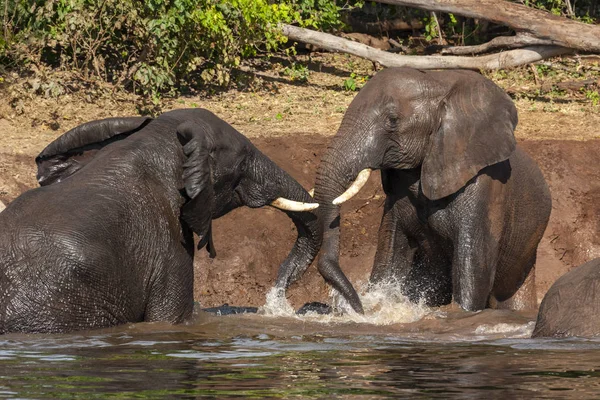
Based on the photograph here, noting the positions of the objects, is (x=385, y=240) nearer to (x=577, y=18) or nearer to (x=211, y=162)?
(x=211, y=162)

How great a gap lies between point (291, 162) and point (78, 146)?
4.68m

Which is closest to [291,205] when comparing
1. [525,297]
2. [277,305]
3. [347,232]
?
[277,305]

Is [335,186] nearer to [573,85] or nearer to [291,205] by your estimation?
[291,205]

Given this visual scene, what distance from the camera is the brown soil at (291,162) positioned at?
1287cm

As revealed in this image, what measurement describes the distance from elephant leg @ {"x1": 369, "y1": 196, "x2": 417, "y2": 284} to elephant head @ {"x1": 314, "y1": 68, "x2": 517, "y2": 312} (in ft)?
1.66

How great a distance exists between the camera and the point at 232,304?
12656mm

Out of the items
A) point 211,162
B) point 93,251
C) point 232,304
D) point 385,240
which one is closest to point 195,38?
point 232,304

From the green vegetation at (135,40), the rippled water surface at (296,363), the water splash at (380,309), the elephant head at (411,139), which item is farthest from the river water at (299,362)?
the green vegetation at (135,40)

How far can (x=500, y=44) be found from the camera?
1636 cm

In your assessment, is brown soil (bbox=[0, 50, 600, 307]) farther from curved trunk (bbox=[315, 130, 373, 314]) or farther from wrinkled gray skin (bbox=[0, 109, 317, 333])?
wrinkled gray skin (bbox=[0, 109, 317, 333])

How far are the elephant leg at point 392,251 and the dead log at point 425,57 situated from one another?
214 inches

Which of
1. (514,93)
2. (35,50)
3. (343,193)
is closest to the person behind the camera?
(343,193)

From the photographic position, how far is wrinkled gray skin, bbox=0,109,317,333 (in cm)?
806

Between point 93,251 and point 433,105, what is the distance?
3.48 metres
